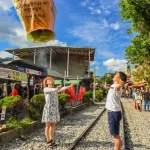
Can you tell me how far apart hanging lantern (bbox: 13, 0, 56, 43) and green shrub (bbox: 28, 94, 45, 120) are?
21.5ft

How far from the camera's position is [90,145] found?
292 inches

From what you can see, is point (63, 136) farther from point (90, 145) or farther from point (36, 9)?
point (36, 9)

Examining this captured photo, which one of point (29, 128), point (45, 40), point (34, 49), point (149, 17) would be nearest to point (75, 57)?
point (34, 49)

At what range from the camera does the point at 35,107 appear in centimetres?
1095

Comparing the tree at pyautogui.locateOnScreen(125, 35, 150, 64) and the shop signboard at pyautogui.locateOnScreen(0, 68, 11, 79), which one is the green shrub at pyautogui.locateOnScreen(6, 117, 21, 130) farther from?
the tree at pyautogui.locateOnScreen(125, 35, 150, 64)

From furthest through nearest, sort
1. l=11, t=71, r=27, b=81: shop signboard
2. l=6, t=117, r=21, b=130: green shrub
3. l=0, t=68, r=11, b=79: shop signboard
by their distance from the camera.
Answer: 1. l=11, t=71, r=27, b=81: shop signboard
2. l=0, t=68, r=11, b=79: shop signboard
3. l=6, t=117, r=21, b=130: green shrub

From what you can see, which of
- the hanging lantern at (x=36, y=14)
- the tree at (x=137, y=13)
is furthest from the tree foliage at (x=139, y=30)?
the hanging lantern at (x=36, y=14)

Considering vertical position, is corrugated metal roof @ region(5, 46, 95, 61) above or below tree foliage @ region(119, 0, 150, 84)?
above

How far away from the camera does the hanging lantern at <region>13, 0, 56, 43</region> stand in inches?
145

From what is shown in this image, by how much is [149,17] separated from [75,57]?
1330 inches

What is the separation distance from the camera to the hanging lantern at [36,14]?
12.1 ft

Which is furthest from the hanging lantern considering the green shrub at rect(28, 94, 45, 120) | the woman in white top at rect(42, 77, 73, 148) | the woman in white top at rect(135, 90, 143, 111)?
the woman in white top at rect(135, 90, 143, 111)

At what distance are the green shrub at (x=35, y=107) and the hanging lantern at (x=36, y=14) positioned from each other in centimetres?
655

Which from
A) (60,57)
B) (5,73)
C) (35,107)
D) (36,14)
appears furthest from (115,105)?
(60,57)
